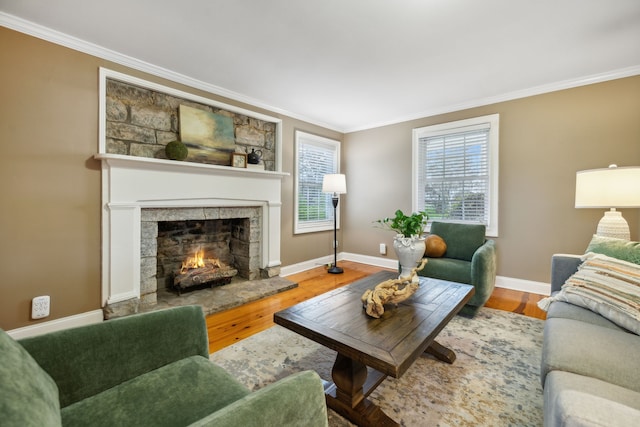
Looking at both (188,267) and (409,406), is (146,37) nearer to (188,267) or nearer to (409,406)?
(188,267)

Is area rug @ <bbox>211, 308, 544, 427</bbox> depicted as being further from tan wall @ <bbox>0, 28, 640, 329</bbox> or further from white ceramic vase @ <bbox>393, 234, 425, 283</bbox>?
tan wall @ <bbox>0, 28, 640, 329</bbox>

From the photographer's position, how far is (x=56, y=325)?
2205mm

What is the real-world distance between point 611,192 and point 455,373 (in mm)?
1828

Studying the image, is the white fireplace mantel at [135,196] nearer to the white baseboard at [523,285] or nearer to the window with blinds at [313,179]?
the window with blinds at [313,179]

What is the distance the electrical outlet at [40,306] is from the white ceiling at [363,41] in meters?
2.06

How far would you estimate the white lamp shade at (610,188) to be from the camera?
198 cm

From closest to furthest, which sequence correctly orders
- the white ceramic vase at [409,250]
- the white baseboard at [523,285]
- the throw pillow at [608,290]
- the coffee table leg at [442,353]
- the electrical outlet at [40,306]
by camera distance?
1. the throw pillow at [608,290]
2. the coffee table leg at [442,353]
3. the white ceramic vase at [409,250]
4. the electrical outlet at [40,306]
5. the white baseboard at [523,285]

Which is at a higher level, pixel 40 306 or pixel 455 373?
pixel 40 306

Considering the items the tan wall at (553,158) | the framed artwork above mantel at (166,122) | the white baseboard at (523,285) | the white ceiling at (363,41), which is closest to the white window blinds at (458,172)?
the tan wall at (553,158)

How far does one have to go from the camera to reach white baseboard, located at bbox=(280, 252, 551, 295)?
3189 millimetres

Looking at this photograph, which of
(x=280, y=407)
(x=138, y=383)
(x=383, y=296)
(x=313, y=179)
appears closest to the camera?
(x=280, y=407)

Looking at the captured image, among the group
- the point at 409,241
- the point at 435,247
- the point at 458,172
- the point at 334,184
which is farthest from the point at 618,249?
the point at 334,184

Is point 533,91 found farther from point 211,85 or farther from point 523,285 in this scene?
point 211,85

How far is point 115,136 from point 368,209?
3.51 m
